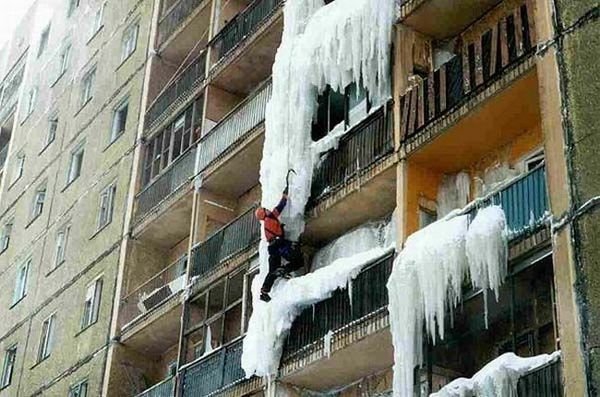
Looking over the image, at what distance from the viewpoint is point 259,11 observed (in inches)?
935

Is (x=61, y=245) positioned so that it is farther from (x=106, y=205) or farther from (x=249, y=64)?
(x=249, y=64)

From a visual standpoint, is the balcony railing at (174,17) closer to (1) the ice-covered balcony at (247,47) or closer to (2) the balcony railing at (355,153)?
(1) the ice-covered balcony at (247,47)

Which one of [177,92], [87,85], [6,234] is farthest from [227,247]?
[6,234]

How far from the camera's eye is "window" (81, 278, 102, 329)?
26.1m

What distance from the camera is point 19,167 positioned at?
3703 cm

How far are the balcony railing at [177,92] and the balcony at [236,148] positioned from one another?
2243 millimetres

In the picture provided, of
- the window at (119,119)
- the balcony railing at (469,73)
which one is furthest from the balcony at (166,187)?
the balcony railing at (469,73)

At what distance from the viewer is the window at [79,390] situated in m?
25.2

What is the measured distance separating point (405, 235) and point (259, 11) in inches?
347

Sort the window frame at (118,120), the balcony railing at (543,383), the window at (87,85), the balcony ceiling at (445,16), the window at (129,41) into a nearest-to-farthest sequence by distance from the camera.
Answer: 1. the balcony railing at (543,383)
2. the balcony ceiling at (445,16)
3. the window frame at (118,120)
4. the window at (129,41)
5. the window at (87,85)

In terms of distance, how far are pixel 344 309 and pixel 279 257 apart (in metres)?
1.97

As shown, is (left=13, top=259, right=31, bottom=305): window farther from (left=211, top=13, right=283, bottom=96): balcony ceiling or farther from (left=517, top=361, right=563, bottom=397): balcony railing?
(left=517, top=361, right=563, bottom=397): balcony railing

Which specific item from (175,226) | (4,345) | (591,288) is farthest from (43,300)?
(591,288)

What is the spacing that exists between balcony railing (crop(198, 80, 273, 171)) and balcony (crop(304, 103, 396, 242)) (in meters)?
3.19
